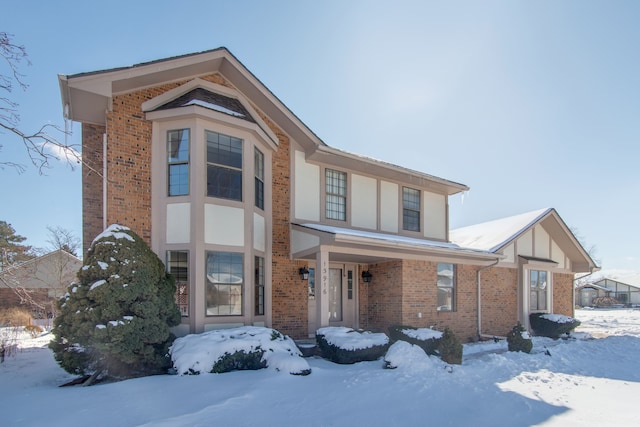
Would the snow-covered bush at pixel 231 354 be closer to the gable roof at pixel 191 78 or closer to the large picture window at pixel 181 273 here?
the large picture window at pixel 181 273

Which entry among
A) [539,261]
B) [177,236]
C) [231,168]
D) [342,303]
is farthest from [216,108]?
[539,261]

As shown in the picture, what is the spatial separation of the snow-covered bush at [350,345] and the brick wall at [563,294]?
39.1 feet

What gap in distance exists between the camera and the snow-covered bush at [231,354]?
678 cm

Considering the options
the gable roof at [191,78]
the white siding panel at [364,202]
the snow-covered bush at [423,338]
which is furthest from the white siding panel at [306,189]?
the snow-covered bush at [423,338]

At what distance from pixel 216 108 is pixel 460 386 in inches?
302

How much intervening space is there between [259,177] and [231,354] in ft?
15.4

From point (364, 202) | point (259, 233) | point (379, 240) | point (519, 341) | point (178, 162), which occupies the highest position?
point (178, 162)

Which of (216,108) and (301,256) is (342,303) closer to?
(301,256)

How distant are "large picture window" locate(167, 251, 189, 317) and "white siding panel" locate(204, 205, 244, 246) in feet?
2.18

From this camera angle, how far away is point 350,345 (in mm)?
8344

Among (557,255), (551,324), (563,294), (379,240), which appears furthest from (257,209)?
(563,294)

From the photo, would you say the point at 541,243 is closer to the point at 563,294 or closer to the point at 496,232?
the point at 496,232

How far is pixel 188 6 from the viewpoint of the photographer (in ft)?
32.7

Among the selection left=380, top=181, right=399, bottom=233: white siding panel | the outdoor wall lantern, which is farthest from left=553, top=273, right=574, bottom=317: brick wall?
the outdoor wall lantern
